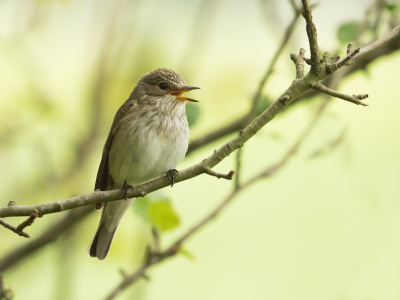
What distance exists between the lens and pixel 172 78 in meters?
5.11

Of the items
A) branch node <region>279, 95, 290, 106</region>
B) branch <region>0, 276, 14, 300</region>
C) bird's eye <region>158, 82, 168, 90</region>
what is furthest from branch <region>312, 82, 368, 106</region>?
branch <region>0, 276, 14, 300</region>

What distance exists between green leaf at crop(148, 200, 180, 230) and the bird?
18.6 inches

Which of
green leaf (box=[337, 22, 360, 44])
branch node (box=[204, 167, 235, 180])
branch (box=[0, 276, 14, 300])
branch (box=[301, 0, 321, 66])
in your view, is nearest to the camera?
branch (box=[301, 0, 321, 66])

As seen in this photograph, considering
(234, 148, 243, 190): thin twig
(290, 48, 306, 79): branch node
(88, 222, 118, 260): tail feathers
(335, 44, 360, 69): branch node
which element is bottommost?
(335, 44, 360, 69): branch node

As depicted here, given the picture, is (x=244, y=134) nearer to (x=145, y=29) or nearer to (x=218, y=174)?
(x=218, y=174)

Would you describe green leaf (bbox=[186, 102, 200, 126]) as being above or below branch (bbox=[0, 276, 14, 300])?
above

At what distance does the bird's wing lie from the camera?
4949 millimetres

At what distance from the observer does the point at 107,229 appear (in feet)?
17.3

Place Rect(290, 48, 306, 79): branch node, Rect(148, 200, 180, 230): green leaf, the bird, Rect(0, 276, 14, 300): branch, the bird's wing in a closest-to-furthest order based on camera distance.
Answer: Rect(290, 48, 306, 79): branch node → Rect(0, 276, 14, 300): branch → Rect(148, 200, 180, 230): green leaf → the bird → the bird's wing

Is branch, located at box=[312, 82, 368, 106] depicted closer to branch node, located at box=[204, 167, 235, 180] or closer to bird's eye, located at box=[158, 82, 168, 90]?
branch node, located at box=[204, 167, 235, 180]

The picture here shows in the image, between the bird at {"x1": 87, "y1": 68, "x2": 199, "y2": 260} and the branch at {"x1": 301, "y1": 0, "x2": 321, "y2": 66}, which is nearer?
the branch at {"x1": 301, "y1": 0, "x2": 321, "y2": 66}

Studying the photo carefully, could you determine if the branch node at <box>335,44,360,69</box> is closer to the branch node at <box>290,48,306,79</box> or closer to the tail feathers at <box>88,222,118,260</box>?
the branch node at <box>290,48,306,79</box>

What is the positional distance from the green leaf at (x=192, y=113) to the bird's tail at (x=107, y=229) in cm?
121


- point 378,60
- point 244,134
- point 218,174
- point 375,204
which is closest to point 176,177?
point 218,174
